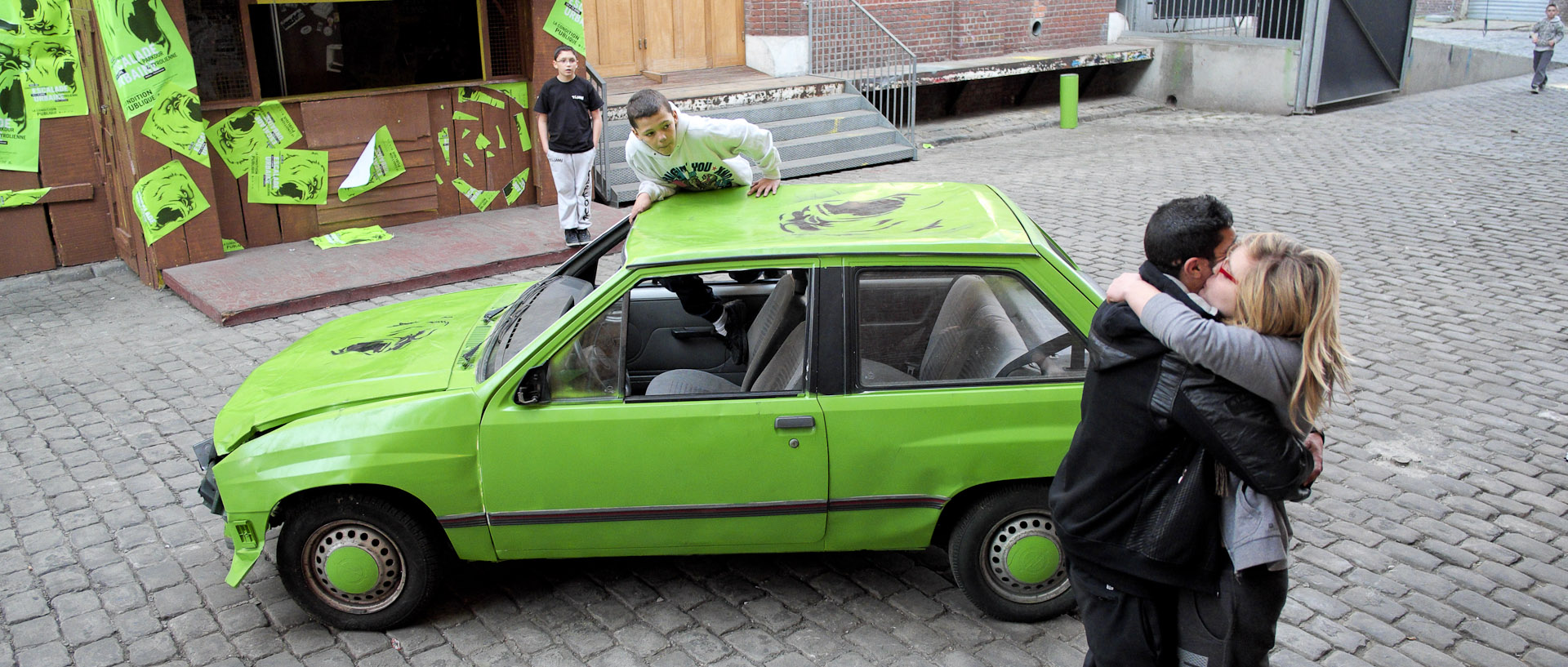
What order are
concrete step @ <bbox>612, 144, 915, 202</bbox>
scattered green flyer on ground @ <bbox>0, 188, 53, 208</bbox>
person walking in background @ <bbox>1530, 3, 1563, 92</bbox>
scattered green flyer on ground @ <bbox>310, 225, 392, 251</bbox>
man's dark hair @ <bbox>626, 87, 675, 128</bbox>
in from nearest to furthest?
man's dark hair @ <bbox>626, 87, 675, 128</bbox>, scattered green flyer on ground @ <bbox>0, 188, 53, 208</bbox>, scattered green flyer on ground @ <bbox>310, 225, 392, 251</bbox>, concrete step @ <bbox>612, 144, 915, 202</bbox>, person walking in background @ <bbox>1530, 3, 1563, 92</bbox>

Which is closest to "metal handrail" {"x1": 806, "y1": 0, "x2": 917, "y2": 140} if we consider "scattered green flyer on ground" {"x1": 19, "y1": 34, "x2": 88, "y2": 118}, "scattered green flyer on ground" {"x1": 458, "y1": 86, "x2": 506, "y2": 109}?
"scattered green flyer on ground" {"x1": 458, "y1": 86, "x2": 506, "y2": 109}

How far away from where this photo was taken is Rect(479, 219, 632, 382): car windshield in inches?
168

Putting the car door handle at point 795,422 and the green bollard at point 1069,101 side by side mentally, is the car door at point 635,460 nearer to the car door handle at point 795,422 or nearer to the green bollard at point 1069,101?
the car door handle at point 795,422

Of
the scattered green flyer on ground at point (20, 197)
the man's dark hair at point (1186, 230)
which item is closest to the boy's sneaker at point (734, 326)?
the man's dark hair at point (1186, 230)

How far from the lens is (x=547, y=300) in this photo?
4.68 metres

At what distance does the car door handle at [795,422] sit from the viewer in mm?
3980

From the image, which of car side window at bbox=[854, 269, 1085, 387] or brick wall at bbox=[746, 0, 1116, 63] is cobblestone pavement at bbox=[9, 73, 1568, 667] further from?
brick wall at bbox=[746, 0, 1116, 63]

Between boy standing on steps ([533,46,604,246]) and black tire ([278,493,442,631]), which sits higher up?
boy standing on steps ([533,46,604,246])

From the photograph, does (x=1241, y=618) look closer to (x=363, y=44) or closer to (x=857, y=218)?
(x=857, y=218)

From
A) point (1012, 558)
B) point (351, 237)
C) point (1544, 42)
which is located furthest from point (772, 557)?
point (1544, 42)

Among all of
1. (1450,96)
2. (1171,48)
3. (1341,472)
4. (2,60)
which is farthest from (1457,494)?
(1450,96)

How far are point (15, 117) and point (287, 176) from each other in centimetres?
199

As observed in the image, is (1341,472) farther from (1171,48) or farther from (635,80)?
(1171,48)

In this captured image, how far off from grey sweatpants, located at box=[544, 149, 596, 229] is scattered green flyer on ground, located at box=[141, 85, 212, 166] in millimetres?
2740
